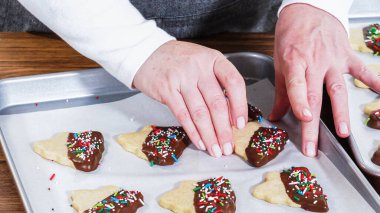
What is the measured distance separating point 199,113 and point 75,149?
0.26 meters

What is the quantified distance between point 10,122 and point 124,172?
30cm

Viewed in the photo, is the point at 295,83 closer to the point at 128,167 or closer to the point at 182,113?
the point at 182,113

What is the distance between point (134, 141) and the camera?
4.29ft

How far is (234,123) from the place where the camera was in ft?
4.16

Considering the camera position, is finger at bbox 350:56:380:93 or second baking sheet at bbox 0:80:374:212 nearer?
second baking sheet at bbox 0:80:374:212

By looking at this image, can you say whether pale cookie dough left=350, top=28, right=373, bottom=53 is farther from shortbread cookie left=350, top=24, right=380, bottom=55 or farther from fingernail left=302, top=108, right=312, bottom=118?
fingernail left=302, top=108, right=312, bottom=118

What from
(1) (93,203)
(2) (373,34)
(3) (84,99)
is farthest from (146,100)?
(2) (373,34)

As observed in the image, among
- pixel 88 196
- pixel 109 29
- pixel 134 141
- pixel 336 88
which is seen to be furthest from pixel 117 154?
pixel 336 88

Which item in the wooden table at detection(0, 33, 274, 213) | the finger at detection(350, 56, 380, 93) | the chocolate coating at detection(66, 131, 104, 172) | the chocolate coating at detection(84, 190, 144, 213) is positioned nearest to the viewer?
the chocolate coating at detection(84, 190, 144, 213)

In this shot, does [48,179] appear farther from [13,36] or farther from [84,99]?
[13,36]

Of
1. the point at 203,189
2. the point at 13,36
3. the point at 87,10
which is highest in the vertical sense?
the point at 87,10

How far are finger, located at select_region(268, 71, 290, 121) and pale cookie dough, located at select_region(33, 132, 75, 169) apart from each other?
0.45 meters

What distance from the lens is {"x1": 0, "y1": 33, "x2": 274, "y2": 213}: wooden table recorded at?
5.04 feet

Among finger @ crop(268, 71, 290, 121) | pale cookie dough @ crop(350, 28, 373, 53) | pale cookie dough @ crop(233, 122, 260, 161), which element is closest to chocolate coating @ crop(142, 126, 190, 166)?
pale cookie dough @ crop(233, 122, 260, 161)
